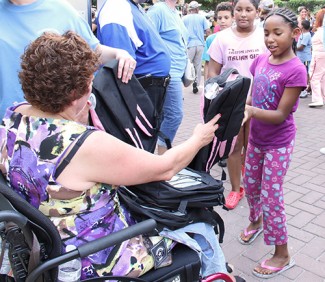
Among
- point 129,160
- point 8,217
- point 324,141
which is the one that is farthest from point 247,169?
point 324,141

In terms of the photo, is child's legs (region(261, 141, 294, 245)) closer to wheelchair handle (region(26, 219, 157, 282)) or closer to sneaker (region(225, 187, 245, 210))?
sneaker (region(225, 187, 245, 210))

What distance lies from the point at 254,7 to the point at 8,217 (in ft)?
9.03

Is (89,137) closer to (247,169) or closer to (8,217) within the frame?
(8,217)

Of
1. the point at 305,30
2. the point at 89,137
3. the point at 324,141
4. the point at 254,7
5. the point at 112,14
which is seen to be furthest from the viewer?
the point at 305,30

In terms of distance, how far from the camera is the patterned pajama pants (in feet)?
7.65

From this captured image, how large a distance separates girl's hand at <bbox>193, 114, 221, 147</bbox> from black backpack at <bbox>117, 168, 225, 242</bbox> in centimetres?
20

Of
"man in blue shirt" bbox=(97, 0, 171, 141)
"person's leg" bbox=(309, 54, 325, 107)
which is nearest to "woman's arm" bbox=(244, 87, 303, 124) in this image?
"man in blue shirt" bbox=(97, 0, 171, 141)

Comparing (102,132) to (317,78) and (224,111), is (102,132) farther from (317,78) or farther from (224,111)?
(317,78)

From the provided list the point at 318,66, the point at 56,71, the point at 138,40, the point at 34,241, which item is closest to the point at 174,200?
the point at 34,241

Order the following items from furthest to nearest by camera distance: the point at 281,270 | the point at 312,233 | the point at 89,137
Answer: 1. the point at 312,233
2. the point at 281,270
3. the point at 89,137

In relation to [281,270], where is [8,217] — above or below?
above

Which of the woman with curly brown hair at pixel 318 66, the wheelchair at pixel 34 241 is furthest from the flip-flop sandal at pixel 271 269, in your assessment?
the woman with curly brown hair at pixel 318 66

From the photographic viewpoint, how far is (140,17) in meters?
2.83

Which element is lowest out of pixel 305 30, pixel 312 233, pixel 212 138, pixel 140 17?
pixel 312 233
